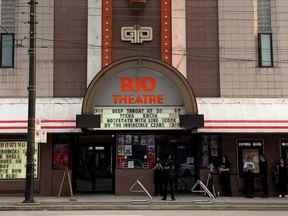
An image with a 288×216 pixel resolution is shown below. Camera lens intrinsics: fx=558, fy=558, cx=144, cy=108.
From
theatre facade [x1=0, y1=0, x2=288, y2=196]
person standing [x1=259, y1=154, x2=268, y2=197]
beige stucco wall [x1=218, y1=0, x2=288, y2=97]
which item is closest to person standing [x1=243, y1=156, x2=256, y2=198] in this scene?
person standing [x1=259, y1=154, x2=268, y2=197]

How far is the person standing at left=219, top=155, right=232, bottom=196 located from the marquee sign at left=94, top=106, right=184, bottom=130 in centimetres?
254

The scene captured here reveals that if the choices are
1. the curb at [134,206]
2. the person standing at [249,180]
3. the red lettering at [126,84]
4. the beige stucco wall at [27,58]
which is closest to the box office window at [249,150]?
the person standing at [249,180]

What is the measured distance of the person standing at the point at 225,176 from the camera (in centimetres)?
2403

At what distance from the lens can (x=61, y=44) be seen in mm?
24906

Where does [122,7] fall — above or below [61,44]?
above

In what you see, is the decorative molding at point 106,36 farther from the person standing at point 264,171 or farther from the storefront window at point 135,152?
the person standing at point 264,171

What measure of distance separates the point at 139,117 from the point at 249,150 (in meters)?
5.22

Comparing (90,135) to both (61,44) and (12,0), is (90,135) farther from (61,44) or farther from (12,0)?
(12,0)

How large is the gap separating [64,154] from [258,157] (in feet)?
28.2

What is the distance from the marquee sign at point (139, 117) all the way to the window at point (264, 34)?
455 cm

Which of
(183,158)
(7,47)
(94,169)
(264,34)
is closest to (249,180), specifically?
(183,158)

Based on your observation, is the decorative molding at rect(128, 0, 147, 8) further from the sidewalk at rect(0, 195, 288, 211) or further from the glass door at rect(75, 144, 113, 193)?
the sidewalk at rect(0, 195, 288, 211)

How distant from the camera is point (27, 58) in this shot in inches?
977

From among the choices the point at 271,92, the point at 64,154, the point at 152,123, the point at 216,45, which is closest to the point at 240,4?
the point at 216,45
